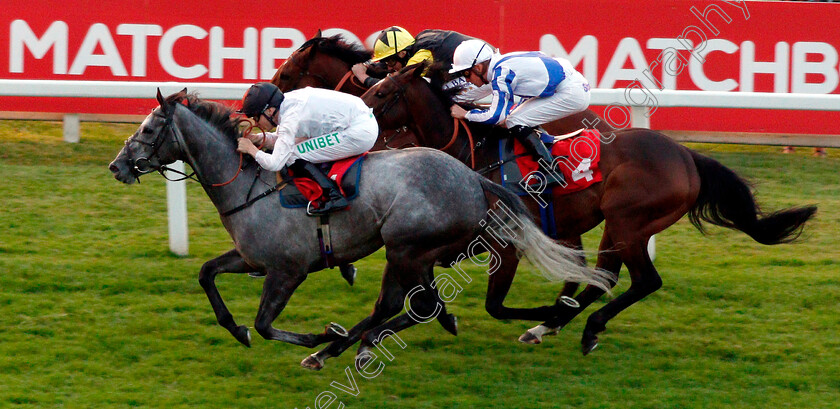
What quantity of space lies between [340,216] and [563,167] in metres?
1.23

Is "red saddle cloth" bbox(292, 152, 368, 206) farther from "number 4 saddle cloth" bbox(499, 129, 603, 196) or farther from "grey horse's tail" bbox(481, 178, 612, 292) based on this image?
"number 4 saddle cloth" bbox(499, 129, 603, 196)

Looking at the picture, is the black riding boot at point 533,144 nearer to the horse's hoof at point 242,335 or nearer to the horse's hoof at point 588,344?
the horse's hoof at point 588,344

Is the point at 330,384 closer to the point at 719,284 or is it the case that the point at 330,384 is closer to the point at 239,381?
the point at 239,381

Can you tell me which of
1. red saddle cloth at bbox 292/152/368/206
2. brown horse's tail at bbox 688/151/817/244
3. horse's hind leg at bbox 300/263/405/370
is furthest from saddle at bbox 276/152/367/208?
brown horse's tail at bbox 688/151/817/244

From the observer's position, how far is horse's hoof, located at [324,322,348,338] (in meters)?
4.80

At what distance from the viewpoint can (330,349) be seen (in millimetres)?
4824

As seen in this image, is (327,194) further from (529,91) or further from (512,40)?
(512,40)

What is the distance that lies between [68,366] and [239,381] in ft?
2.65

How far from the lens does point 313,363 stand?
477 centimetres

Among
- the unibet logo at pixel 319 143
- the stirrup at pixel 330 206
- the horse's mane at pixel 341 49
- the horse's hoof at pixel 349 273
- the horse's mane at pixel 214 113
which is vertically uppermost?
the horse's mane at pixel 341 49

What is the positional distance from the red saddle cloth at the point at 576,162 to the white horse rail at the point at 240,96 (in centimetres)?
95

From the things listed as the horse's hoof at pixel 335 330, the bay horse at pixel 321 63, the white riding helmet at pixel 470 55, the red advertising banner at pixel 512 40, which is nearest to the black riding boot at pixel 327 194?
the horse's hoof at pixel 335 330

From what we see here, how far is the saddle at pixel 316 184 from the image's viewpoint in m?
4.65

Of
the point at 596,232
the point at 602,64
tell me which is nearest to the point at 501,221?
the point at 596,232
